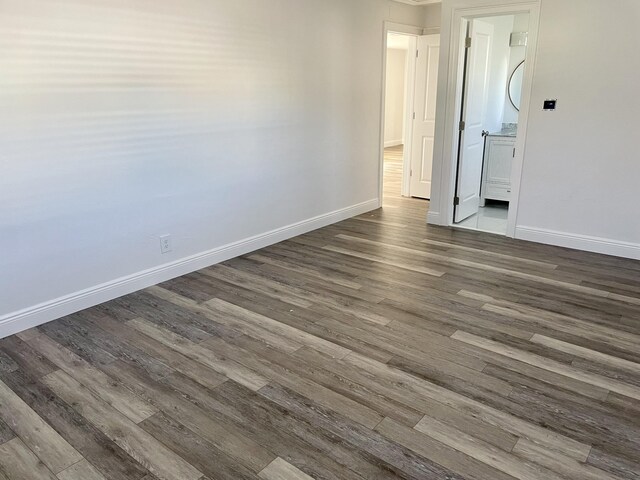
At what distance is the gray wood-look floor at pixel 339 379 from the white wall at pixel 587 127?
62cm

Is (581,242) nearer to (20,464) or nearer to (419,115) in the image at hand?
(419,115)

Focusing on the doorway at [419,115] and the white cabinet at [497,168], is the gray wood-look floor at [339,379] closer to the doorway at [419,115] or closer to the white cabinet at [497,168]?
the white cabinet at [497,168]

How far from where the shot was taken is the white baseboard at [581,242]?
4.18 meters

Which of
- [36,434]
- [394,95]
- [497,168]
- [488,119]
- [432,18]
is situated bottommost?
[36,434]

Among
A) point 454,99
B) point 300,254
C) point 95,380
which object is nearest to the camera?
point 95,380

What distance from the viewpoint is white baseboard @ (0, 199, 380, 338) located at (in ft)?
9.76

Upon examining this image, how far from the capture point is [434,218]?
17.5ft

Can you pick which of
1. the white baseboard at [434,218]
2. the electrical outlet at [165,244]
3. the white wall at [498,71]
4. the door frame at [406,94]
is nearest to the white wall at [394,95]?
the door frame at [406,94]

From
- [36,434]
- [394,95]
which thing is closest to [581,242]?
[36,434]

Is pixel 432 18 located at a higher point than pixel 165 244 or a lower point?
higher

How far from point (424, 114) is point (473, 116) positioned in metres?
1.18

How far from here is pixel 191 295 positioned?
349cm

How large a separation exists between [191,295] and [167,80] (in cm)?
155

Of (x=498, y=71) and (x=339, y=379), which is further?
(x=498, y=71)
